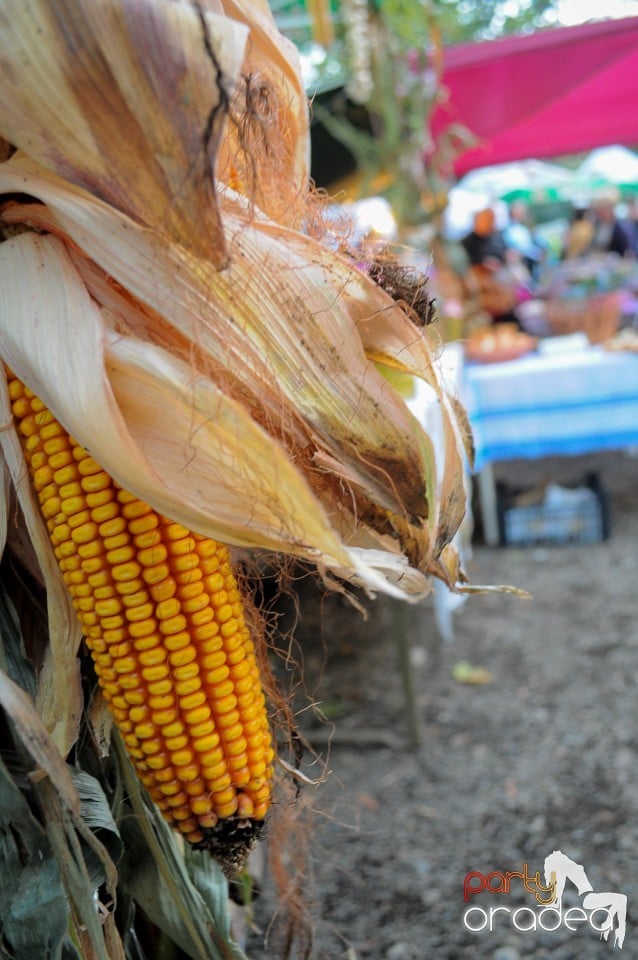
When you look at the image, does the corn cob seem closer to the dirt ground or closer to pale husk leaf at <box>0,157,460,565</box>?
pale husk leaf at <box>0,157,460,565</box>

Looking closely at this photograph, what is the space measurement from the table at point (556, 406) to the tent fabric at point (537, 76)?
4.96 ft

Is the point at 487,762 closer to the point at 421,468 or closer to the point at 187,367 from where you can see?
the point at 421,468

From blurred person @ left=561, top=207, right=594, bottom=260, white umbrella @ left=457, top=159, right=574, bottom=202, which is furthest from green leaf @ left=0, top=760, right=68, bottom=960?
blurred person @ left=561, top=207, right=594, bottom=260

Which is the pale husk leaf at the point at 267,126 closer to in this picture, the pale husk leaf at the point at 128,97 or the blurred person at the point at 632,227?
the pale husk leaf at the point at 128,97

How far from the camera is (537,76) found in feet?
15.5

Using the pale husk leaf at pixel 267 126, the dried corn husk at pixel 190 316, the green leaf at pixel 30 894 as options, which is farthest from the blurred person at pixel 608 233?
the green leaf at pixel 30 894

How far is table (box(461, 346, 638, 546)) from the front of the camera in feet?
13.8

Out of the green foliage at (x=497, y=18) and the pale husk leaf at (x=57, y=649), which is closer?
the pale husk leaf at (x=57, y=649)

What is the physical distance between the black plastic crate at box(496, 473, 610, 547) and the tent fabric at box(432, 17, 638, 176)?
83.4 inches

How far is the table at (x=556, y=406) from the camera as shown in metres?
4.21

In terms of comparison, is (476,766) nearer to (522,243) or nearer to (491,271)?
(491,271)

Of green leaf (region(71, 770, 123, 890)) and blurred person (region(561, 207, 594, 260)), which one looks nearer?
green leaf (region(71, 770, 123, 890))

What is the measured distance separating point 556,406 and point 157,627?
386cm

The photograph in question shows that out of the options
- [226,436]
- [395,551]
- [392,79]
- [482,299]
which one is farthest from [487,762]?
[482,299]
